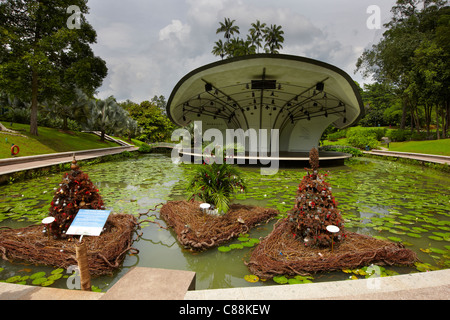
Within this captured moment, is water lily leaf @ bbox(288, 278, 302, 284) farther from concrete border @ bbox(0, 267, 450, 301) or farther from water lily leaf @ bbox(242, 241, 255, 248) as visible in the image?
water lily leaf @ bbox(242, 241, 255, 248)

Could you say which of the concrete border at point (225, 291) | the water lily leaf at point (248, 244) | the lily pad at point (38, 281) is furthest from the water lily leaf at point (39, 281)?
the water lily leaf at point (248, 244)

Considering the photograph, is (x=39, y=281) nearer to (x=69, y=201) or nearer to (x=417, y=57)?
(x=69, y=201)

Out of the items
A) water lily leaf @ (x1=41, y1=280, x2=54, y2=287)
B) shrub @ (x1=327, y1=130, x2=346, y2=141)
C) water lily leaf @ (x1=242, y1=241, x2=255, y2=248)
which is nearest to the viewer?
water lily leaf @ (x1=41, y1=280, x2=54, y2=287)

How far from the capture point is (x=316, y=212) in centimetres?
310

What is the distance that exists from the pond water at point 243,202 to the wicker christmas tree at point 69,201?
22 centimetres

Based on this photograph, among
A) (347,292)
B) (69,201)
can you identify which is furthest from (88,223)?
(347,292)

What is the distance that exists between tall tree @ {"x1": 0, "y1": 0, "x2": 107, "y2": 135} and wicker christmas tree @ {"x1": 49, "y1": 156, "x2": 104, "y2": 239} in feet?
50.3

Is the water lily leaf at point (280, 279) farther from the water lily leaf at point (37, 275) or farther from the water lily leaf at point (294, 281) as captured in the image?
the water lily leaf at point (37, 275)

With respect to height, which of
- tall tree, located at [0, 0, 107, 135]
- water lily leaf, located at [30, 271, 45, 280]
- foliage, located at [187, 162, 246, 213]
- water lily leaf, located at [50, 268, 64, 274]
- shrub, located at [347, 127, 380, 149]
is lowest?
water lily leaf, located at [30, 271, 45, 280]

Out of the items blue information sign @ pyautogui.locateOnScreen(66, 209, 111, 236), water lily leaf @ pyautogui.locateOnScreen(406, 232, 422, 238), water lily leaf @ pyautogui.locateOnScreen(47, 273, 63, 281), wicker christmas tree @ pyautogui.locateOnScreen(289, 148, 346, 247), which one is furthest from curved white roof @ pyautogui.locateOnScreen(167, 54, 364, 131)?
water lily leaf @ pyautogui.locateOnScreen(47, 273, 63, 281)

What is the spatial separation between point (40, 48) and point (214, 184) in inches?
710

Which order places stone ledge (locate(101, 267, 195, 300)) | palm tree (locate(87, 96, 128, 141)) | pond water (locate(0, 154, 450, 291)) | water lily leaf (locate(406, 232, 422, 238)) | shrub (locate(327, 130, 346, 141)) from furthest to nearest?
shrub (locate(327, 130, 346, 141)), palm tree (locate(87, 96, 128, 141)), water lily leaf (locate(406, 232, 422, 238)), pond water (locate(0, 154, 450, 291)), stone ledge (locate(101, 267, 195, 300))

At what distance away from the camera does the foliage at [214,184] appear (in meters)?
4.19

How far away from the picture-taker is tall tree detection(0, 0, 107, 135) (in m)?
14.2
